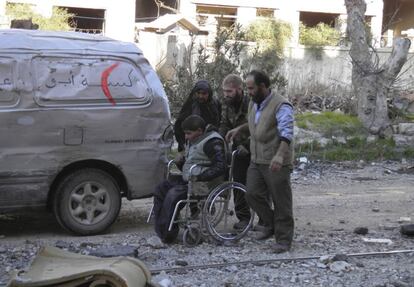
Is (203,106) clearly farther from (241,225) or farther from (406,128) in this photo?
(406,128)

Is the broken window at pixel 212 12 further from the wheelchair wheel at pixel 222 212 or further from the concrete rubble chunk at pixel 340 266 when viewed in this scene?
A: the concrete rubble chunk at pixel 340 266

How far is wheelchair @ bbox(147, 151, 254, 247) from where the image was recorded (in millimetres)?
6906

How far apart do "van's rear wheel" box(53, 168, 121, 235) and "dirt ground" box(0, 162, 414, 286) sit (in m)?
0.15

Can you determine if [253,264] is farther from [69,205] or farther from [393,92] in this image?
[393,92]

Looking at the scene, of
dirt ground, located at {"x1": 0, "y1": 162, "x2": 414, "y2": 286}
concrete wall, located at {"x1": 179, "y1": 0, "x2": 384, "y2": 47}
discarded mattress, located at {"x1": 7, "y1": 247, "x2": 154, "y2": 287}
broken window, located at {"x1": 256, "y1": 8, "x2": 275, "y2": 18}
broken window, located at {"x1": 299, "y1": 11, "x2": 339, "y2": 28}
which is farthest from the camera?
broken window, located at {"x1": 299, "y1": 11, "x2": 339, "y2": 28}

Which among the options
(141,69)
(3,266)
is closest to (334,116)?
(141,69)

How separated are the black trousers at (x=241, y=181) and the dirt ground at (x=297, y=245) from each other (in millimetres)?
→ 257

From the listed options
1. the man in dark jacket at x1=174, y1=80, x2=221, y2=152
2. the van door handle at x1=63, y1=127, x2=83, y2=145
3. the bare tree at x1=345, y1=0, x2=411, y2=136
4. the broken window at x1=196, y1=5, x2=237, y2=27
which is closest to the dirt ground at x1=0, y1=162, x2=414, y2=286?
the van door handle at x1=63, y1=127, x2=83, y2=145

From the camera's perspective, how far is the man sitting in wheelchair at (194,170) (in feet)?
22.7

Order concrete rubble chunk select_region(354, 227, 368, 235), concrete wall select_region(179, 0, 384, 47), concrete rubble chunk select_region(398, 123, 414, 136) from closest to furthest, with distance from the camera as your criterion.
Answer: concrete rubble chunk select_region(354, 227, 368, 235), concrete rubble chunk select_region(398, 123, 414, 136), concrete wall select_region(179, 0, 384, 47)


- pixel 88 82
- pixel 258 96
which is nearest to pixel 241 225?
pixel 258 96

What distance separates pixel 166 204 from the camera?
6965 mm

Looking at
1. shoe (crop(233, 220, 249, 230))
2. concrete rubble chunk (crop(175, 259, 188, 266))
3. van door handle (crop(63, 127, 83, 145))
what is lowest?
concrete rubble chunk (crop(175, 259, 188, 266))

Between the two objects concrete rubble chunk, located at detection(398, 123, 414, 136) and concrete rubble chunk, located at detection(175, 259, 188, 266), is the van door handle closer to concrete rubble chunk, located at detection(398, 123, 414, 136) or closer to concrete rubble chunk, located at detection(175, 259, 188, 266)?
concrete rubble chunk, located at detection(175, 259, 188, 266)
